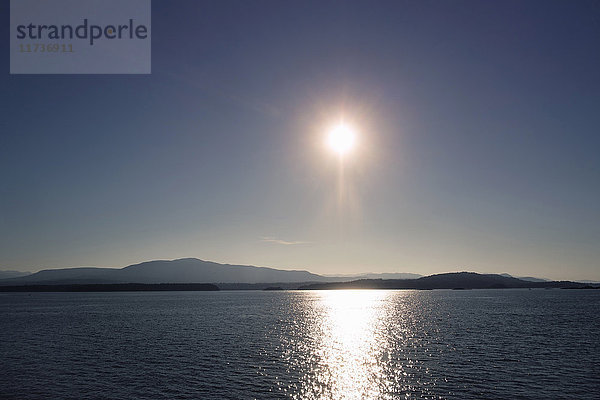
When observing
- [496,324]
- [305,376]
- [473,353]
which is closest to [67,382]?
[305,376]

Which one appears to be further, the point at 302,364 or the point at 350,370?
the point at 302,364

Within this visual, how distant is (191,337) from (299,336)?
2256 centimetres

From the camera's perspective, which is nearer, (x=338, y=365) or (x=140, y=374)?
(x=140, y=374)

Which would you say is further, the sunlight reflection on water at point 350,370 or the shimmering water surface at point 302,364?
the shimmering water surface at point 302,364

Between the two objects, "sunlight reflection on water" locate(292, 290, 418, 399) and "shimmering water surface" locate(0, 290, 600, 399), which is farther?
"shimmering water surface" locate(0, 290, 600, 399)

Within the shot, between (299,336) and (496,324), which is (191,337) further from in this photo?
(496,324)

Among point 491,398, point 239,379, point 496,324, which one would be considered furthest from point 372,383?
point 496,324

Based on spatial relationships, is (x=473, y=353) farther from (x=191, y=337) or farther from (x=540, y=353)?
(x=191, y=337)

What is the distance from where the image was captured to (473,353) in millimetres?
65500

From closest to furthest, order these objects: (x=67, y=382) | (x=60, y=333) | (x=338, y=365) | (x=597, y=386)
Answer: (x=597, y=386) → (x=67, y=382) → (x=338, y=365) → (x=60, y=333)

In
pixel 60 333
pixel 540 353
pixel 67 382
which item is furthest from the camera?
pixel 60 333

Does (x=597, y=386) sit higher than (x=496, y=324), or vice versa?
(x=597, y=386)

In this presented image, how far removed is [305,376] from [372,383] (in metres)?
8.23

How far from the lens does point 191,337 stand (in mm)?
86688
